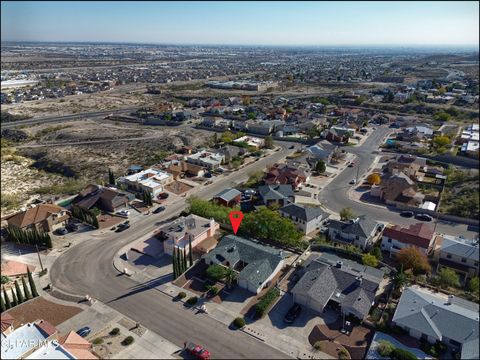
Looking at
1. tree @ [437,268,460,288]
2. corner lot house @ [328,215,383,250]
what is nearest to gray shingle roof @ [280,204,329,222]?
corner lot house @ [328,215,383,250]

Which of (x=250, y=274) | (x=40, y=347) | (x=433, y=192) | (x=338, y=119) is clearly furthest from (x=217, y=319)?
(x=338, y=119)

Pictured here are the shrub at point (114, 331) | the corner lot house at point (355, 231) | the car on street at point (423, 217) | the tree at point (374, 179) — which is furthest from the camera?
the tree at point (374, 179)

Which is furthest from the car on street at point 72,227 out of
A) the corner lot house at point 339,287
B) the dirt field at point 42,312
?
the corner lot house at point 339,287

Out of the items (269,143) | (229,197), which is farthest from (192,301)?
(269,143)

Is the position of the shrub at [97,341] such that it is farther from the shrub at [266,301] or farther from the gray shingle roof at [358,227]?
the gray shingle roof at [358,227]

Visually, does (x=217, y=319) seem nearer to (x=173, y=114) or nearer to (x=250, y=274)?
(x=250, y=274)

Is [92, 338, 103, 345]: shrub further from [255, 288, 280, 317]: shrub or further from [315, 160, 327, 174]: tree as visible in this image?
[315, 160, 327, 174]: tree

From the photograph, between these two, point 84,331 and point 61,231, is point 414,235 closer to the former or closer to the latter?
point 84,331
